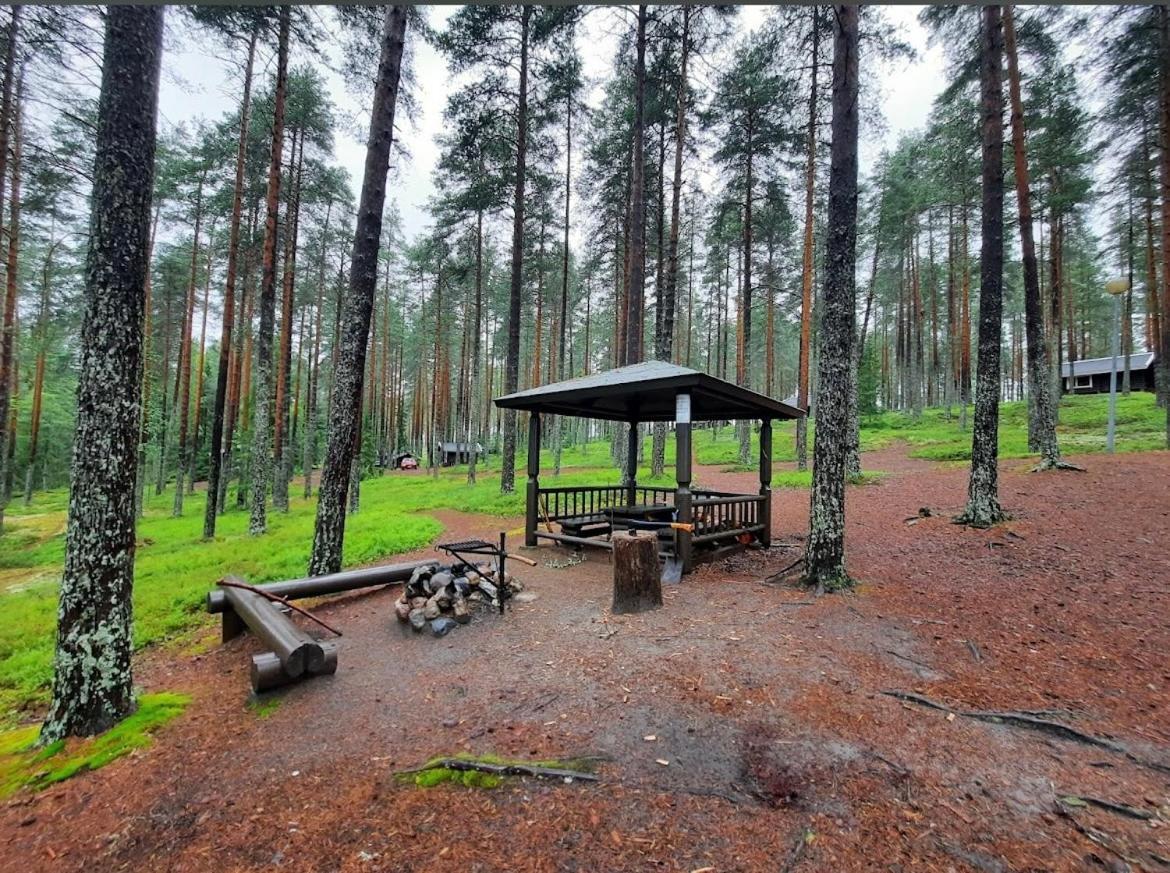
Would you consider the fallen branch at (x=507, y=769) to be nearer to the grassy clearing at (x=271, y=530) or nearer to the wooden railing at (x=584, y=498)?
the grassy clearing at (x=271, y=530)

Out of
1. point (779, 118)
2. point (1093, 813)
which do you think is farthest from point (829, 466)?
point (779, 118)

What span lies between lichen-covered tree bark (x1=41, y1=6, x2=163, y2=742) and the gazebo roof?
4.87 metres

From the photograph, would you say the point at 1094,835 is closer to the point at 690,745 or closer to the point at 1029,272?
the point at 690,745

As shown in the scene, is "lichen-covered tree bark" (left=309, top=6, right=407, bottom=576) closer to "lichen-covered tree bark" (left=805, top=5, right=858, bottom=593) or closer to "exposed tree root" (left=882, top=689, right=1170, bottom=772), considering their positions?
"lichen-covered tree bark" (left=805, top=5, right=858, bottom=593)

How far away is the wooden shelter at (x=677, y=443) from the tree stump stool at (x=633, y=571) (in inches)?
57.7

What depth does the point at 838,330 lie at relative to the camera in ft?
18.9

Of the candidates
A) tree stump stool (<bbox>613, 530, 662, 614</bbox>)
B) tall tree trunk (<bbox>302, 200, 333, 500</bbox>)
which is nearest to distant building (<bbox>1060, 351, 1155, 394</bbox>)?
tree stump stool (<bbox>613, 530, 662, 614</bbox>)

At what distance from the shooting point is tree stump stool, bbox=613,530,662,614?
5.35 m

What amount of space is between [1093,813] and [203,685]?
5990 mm

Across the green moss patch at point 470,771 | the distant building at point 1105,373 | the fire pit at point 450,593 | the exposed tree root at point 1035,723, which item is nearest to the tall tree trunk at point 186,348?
the fire pit at point 450,593

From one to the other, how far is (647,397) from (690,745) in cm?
625

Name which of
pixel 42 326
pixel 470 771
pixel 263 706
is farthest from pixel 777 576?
pixel 42 326

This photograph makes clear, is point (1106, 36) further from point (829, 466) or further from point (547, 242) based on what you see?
point (547, 242)

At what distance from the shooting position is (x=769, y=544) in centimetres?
841
